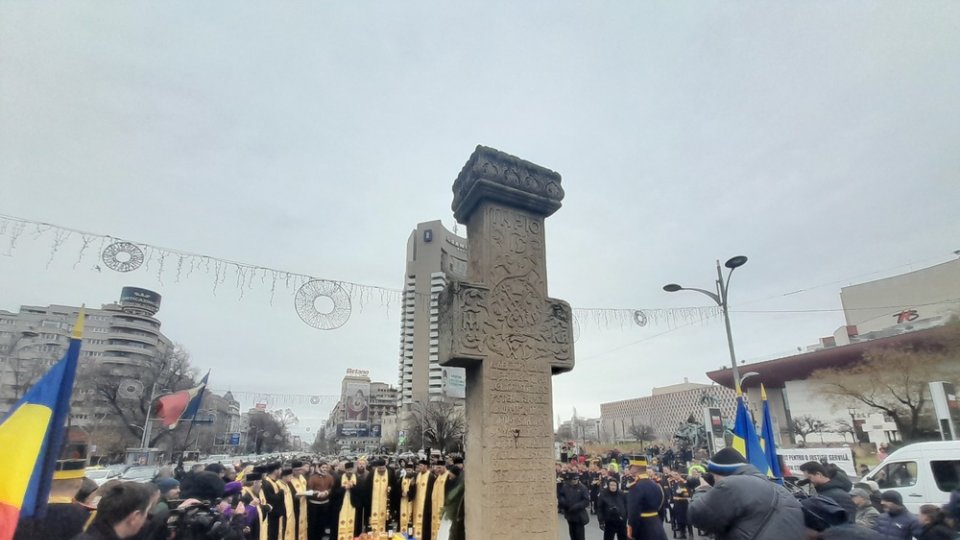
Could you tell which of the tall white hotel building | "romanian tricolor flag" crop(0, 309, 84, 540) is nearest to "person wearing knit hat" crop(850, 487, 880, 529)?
"romanian tricolor flag" crop(0, 309, 84, 540)

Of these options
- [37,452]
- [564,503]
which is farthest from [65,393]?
[564,503]

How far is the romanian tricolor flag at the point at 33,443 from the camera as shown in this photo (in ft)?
8.59

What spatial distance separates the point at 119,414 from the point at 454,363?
52.1 meters

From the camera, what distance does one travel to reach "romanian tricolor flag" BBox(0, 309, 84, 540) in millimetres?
2619

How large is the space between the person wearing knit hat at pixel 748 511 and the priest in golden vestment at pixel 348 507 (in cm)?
922

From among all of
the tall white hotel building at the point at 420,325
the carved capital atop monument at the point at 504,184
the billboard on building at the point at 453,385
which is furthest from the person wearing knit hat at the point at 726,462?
the tall white hotel building at the point at 420,325

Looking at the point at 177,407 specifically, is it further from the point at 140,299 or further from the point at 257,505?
the point at 140,299

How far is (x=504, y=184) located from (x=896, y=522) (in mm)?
5470

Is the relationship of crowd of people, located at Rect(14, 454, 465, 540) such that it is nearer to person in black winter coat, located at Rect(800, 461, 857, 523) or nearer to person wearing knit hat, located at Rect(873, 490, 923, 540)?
person in black winter coat, located at Rect(800, 461, 857, 523)

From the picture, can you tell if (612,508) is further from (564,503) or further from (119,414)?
Answer: (119,414)

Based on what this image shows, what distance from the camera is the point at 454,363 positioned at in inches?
173

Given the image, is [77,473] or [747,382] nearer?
[77,473]

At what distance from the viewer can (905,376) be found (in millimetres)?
28391

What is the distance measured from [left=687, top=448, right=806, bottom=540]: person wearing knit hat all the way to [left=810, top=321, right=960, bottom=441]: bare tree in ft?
108
